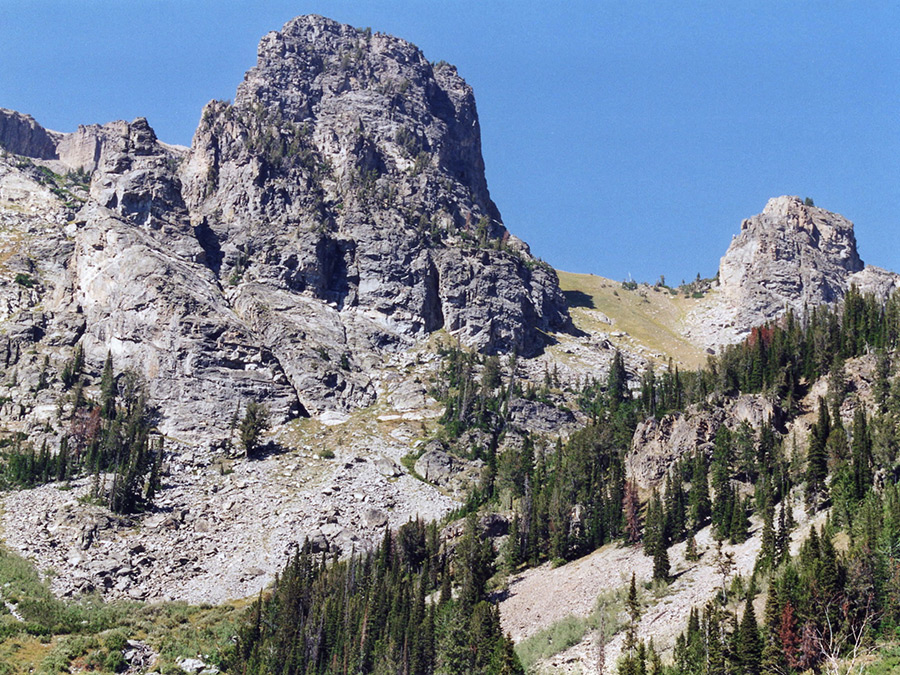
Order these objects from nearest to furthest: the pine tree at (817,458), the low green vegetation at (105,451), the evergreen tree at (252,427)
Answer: the pine tree at (817,458) < the low green vegetation at (105,451) < the evergreen tree at (252,427)

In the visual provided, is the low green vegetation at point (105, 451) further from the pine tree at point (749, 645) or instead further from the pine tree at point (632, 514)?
the pine tree at point (749, 645)

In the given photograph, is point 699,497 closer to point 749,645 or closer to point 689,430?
point 689,430

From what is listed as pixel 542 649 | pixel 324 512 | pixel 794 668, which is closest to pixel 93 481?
pixel 324 512

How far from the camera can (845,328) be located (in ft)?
430

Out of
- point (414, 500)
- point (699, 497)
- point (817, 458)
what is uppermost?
point (817, 458)

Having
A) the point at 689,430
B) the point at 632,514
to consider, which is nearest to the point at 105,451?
the point at 632,514

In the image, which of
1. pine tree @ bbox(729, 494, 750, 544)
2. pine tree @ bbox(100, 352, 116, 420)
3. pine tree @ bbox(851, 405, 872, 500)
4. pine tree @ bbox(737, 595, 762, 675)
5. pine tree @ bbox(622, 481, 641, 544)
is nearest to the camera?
pine tree @ bbox(737, 595, 762, 675)

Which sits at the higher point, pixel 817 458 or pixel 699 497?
pixel 817 458

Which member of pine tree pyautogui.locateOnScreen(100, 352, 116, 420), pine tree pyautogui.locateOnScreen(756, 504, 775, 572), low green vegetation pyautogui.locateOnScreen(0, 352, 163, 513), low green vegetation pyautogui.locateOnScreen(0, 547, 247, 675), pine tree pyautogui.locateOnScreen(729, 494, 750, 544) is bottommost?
low green vegetation pyautogui.locateOnScreen(0, 547, 247, 675)

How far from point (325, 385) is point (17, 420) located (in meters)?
60.7

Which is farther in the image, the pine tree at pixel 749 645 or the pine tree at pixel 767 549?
the pine tree at pixel 767 549

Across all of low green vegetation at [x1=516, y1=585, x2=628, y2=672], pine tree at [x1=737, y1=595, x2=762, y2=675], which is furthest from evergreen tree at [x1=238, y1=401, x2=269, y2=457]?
pine tree at [x1=737, y1=595, x2=762, y2=675]

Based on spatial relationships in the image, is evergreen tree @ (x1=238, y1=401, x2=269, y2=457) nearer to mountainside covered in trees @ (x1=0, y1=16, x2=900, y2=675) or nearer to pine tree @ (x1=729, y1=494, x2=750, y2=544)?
mountainside covered in trees @ (x1=0, y1=16, x2=900, y2=675)

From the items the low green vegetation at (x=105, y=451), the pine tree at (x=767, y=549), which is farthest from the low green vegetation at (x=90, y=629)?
the pine tree at (x=767, y=549)
